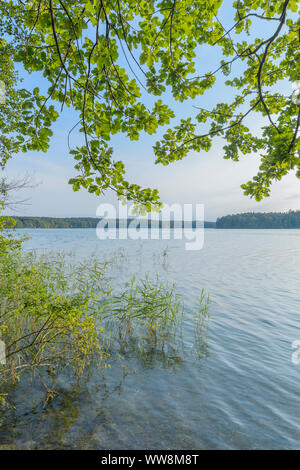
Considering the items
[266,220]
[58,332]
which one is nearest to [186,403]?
[58,332]

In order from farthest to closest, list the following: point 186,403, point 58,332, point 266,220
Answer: point 266,220 < point 186,403 < point 58,332

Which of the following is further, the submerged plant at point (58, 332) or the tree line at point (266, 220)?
the tree line at point (266, 220)

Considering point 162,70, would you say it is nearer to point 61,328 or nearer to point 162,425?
point 61,328

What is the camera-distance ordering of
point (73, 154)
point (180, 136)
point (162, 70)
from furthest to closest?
point (180, 136), point (162, 70), point (73, 154)

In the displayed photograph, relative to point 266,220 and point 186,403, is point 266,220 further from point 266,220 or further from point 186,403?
point 186,403

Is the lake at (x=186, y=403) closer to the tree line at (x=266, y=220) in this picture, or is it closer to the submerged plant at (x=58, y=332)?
the submerged plant at (x=58, y=332)

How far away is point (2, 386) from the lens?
243 inches

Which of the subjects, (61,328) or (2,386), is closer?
(61,328)

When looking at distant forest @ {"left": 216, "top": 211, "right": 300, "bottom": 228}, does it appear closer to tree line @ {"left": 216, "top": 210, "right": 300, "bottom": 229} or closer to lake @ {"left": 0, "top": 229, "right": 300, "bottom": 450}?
tree line @ {"left": 216, "top": 210, "right": 300, "bottom": 229}

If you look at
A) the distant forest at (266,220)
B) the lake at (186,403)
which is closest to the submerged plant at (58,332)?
the lake at (186,403)

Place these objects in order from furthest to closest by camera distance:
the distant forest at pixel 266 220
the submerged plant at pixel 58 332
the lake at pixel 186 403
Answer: the distant forest at pixel 266 220 → the submerged plant at pixel 58 332 → the lake at pixel 186 403

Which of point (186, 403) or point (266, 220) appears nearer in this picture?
point (186, 403)
